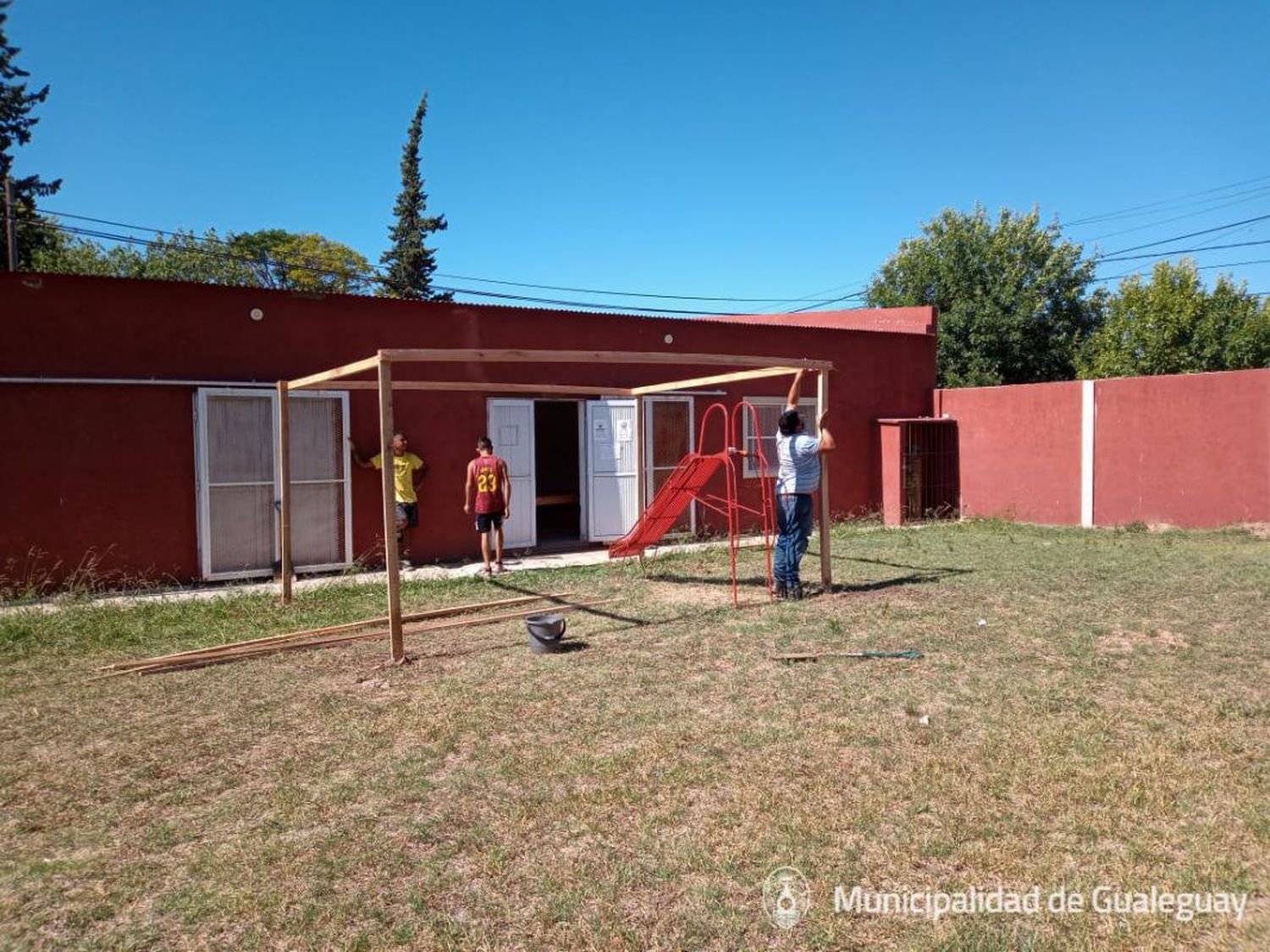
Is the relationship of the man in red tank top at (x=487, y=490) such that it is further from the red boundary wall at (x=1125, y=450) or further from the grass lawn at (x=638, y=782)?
the red boundary wall at (x=1125, y=450)

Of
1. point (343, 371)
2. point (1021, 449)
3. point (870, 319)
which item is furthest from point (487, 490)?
point (870, 319)

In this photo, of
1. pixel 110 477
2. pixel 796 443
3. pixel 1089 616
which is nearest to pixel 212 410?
pixel 110 477

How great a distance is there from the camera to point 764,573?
29.7 feet

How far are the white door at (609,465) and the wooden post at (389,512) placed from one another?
225 inches

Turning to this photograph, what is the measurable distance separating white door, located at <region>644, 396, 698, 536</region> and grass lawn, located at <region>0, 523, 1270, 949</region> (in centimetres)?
520

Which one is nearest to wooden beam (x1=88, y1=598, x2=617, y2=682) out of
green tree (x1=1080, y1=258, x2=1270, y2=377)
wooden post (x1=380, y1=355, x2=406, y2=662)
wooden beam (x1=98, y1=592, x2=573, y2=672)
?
wooden beam (x1=98, y1=592, x2=573, y2=672)

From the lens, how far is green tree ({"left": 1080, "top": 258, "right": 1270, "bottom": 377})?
22.0 metres

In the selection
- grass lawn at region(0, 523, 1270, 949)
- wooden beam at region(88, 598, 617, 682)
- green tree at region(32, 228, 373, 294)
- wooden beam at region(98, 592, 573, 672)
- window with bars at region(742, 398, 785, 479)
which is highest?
green tree at region(32, 228, 373, 294)

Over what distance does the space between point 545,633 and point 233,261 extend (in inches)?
1161

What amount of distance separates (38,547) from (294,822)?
6.52 meters

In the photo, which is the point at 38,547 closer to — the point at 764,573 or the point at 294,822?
the point at 294,822

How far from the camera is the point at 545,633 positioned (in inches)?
232

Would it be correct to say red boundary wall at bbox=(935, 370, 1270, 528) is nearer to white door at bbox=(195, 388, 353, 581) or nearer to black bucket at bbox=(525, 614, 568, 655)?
white door at bbox=(195, 388, 353, 581)

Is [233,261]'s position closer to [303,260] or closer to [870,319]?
[303,260]
